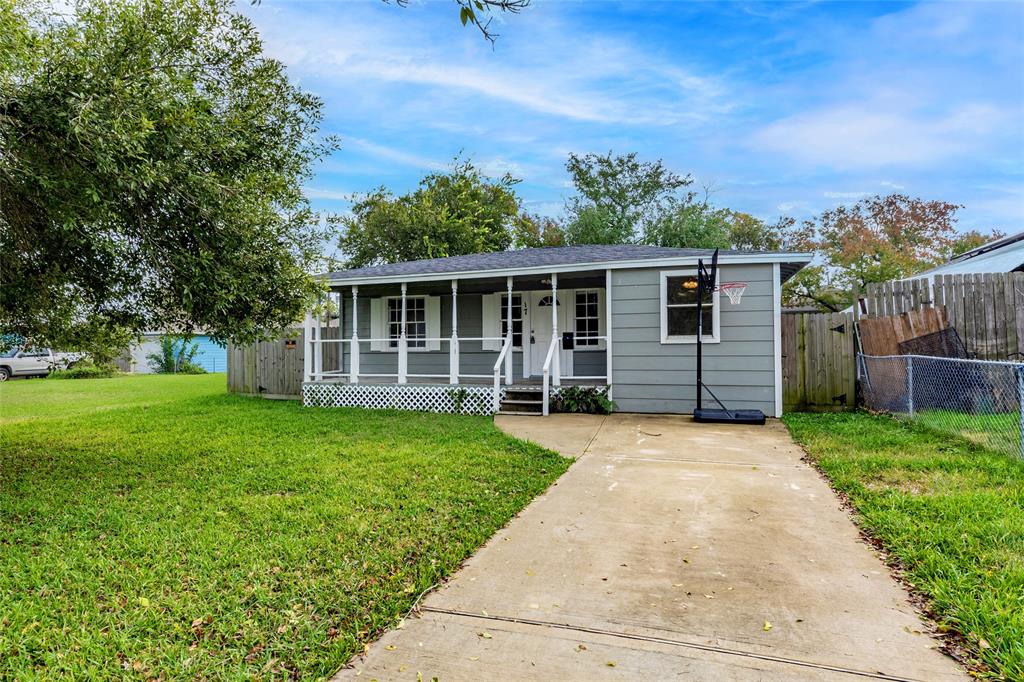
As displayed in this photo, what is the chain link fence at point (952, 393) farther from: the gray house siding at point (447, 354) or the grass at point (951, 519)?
the gray house siding at point (447, 354)

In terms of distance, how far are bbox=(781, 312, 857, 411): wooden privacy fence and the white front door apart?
13.7ft

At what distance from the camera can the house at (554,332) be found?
354 inches

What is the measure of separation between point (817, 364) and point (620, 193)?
17.5m

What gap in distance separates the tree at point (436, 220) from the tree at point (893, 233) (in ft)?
46.1

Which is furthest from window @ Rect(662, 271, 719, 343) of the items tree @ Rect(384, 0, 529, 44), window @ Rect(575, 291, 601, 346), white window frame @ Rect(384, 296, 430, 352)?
tree @ Rect(384, 0, 529, 44)

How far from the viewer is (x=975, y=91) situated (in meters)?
12.9

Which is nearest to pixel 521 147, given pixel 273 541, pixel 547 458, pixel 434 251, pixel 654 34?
pixel 434 251

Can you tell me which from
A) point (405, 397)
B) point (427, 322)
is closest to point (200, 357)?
point (427, 322)

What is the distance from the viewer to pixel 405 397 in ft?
34.5

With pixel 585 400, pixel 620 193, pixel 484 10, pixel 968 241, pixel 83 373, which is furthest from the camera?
pixel 620 193

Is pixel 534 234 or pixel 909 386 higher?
pixel 534 234

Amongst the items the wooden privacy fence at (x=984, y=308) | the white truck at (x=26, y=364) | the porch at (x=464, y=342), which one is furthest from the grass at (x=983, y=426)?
the white truck at (x=26, y=364)

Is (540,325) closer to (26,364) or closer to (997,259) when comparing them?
(997,259)

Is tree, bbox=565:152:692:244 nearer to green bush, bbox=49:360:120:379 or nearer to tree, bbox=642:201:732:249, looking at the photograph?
tree, bbox=642:201:732:249
